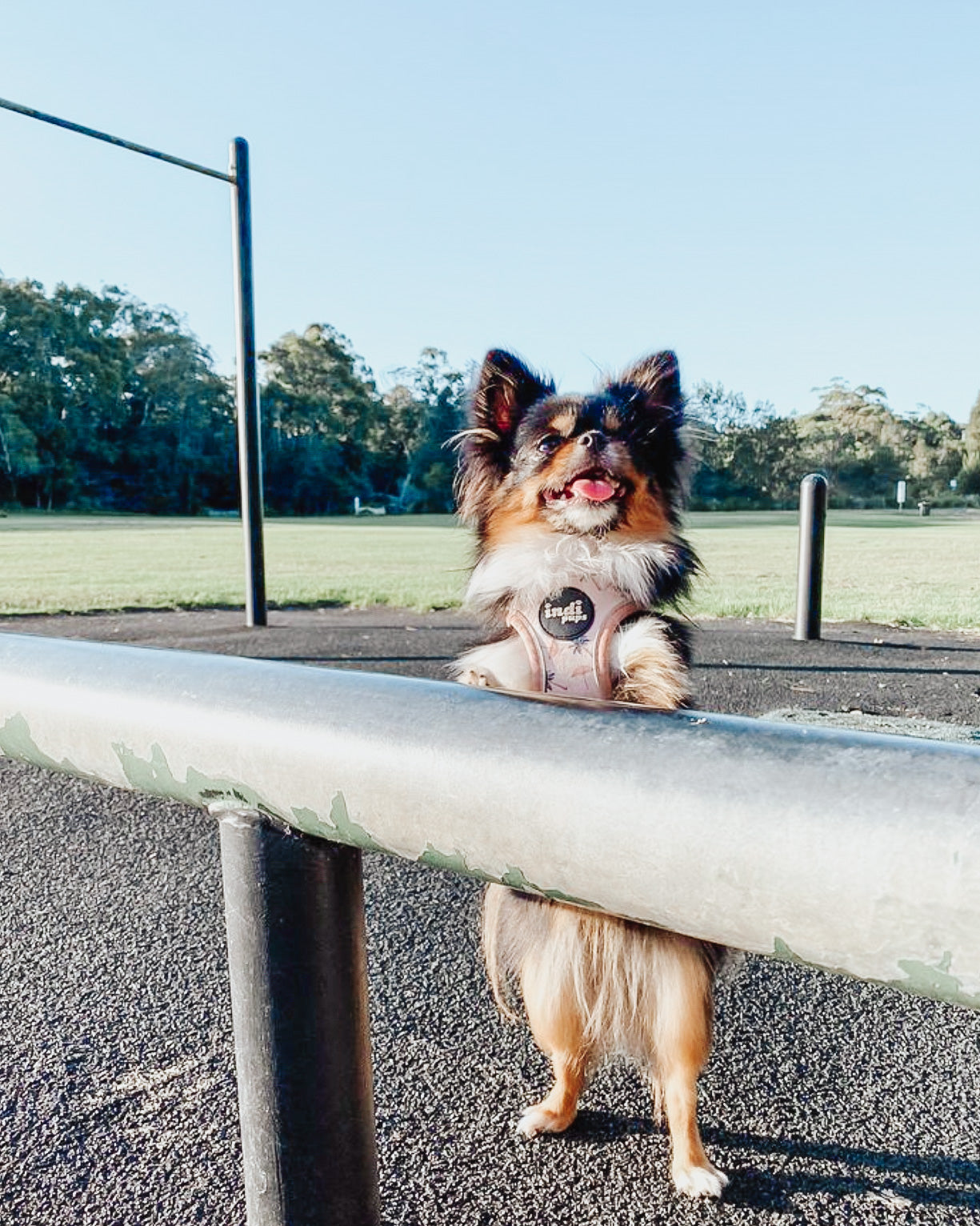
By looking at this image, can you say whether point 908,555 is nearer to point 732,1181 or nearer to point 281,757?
point 732,1181

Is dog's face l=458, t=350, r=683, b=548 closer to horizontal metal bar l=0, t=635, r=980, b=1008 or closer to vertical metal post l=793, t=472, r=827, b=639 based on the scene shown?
horizontal metal bar l=0, t=635, r=980, b=1008

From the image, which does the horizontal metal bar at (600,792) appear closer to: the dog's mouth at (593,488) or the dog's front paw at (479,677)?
the dog's front paw at (479,677)

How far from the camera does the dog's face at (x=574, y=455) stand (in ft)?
6.90

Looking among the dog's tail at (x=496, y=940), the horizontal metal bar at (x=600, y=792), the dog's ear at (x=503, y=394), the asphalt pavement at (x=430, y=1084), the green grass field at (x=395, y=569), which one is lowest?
the asphalt pavement at (x=430, y=1084)

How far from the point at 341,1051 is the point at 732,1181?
1473mm

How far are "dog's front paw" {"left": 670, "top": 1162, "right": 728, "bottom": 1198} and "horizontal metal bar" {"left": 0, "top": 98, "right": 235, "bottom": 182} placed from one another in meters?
6.91

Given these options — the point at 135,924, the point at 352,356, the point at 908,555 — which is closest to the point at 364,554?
the point at 908,555

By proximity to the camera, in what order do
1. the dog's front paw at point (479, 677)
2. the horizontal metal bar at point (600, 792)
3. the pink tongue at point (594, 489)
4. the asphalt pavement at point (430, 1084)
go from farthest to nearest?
the pink tongue at point (594, 489), the dog's front paw at point (479, 677), the asphalt pavement at point (430, 1084), the horizontal metal bar at point (600, 792)

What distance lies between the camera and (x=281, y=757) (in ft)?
1.69

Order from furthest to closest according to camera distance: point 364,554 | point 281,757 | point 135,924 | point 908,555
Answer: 1. point 364,554
2. point 908,555
3. point 135,924
4. point 281,757

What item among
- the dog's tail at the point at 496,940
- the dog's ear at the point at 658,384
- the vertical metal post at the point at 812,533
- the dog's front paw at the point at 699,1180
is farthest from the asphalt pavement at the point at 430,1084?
the vertical metal post at the point at 812,533

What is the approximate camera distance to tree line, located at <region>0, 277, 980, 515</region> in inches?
1308

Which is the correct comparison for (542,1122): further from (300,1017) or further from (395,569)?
(395,569)

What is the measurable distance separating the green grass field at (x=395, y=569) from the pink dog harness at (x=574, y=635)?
559 mm
